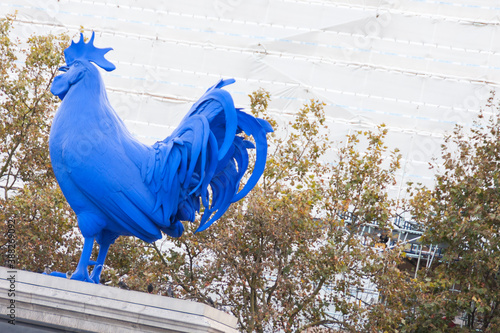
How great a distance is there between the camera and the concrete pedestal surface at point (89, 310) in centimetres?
674

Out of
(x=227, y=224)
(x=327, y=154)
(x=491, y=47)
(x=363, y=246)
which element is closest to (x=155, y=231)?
(x=227, y=224)

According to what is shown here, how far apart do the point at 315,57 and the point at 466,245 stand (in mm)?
7269

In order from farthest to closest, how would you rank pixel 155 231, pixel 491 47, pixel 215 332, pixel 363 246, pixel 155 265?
pixel 491 47 < pixel 363 246 < pixel 155 265 < pixel 155 231 < pixel 215 332

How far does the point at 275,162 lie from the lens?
14.3 m

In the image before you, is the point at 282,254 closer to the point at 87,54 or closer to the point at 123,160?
the point at 123,160

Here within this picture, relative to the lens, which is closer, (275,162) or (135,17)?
(275,162)

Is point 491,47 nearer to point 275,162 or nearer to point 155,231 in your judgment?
point 275,162

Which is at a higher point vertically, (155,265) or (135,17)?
(135,17)

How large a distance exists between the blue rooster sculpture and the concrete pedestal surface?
0.52 m

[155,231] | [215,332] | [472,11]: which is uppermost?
[472,11]

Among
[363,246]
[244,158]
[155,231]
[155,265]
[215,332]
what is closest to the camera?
[215,332]

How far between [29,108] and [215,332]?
989 centimetres

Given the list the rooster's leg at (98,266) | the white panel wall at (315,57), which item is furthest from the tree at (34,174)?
the rooster's leg at (98,266)

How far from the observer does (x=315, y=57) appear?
19.6m
